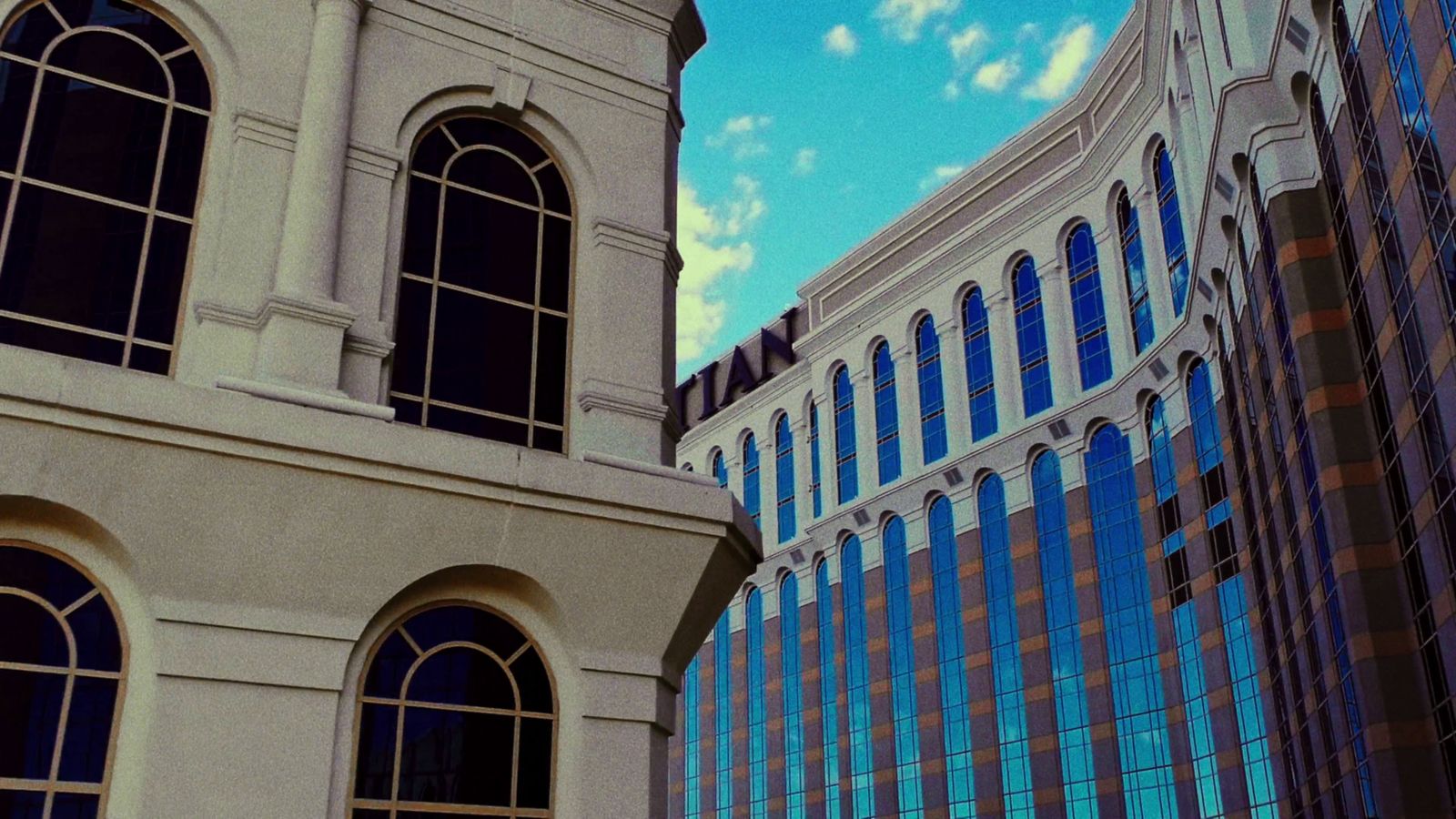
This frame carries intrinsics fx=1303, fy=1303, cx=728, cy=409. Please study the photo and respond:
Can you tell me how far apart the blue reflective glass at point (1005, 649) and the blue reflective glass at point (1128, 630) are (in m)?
3.28

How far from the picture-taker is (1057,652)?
1467 inches

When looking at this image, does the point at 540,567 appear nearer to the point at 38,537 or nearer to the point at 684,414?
the point at 38,537

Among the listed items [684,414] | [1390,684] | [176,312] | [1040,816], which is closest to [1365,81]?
[1390,684]

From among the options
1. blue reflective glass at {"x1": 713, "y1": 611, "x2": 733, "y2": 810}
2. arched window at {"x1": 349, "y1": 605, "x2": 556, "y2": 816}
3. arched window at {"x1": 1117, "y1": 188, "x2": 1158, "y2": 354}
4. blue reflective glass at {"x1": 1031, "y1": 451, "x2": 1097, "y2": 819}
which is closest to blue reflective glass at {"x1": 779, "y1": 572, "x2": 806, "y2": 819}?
blue reflective glass at {"x1": 713, "y1": 611, "x2": 733, "y2": 810}

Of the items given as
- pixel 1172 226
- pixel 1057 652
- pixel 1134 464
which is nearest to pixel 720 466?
pixel 1057 652

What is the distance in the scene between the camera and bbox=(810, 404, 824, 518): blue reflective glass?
1901 inches

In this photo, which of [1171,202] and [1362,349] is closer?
[1362,349]

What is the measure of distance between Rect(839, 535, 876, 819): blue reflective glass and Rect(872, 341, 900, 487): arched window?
3047 millimetres

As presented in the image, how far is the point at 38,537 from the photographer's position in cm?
812

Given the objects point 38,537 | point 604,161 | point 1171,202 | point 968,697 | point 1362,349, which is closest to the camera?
point 38,537

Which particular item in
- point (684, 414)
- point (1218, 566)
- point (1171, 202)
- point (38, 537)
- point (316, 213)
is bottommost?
point (38, 537)

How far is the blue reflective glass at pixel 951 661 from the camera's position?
39.2 meters

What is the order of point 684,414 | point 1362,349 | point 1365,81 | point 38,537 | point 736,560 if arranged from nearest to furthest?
point 38,537
point 736,560
point 1365,81
point 1362,349
point 684,414

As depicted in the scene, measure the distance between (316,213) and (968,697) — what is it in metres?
33.1
